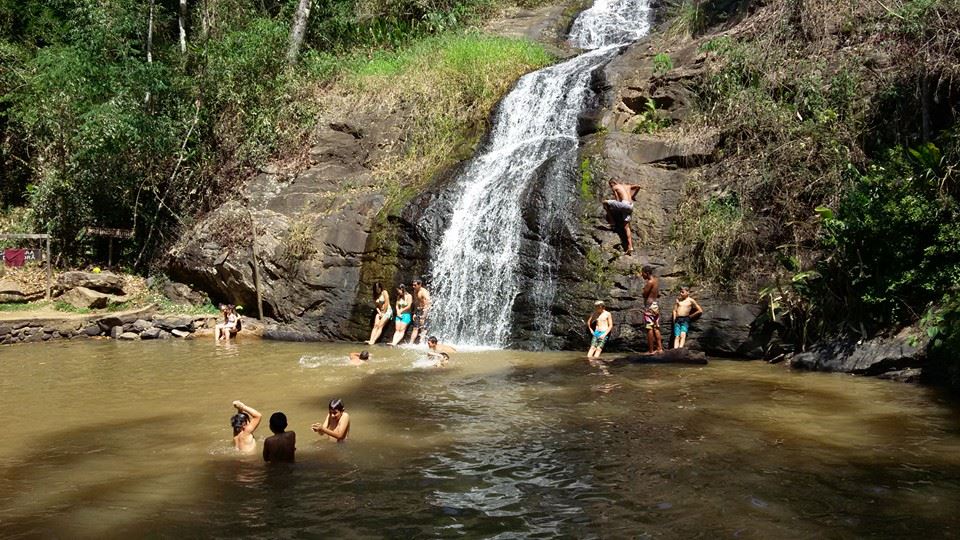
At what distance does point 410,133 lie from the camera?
20.4m

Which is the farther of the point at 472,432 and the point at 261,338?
the point at 261,338

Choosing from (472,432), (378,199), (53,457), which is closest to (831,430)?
(472,432)

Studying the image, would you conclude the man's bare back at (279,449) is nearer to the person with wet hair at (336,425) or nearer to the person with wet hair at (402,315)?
the person with wet hair at (336,425)

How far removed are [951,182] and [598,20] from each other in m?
17.0

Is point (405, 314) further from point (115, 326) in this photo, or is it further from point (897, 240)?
point (897, 240)

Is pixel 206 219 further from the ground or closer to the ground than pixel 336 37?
closer to the ground

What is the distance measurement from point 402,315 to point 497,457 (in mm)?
8302

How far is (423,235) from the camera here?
1641 cm

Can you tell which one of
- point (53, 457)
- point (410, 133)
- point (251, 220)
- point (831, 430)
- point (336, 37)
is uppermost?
point (336, 37)

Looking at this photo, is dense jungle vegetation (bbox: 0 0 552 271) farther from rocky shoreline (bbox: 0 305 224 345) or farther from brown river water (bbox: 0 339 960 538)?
brown river water (bbox: 0 339 960 538)

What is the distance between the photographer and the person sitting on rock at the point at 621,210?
14.8 metres

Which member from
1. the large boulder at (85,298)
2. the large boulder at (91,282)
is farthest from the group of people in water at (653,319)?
the large boulder at (91,282)

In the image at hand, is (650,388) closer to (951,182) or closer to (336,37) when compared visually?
(951,182)

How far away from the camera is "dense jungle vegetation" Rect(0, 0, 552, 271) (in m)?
20.6
